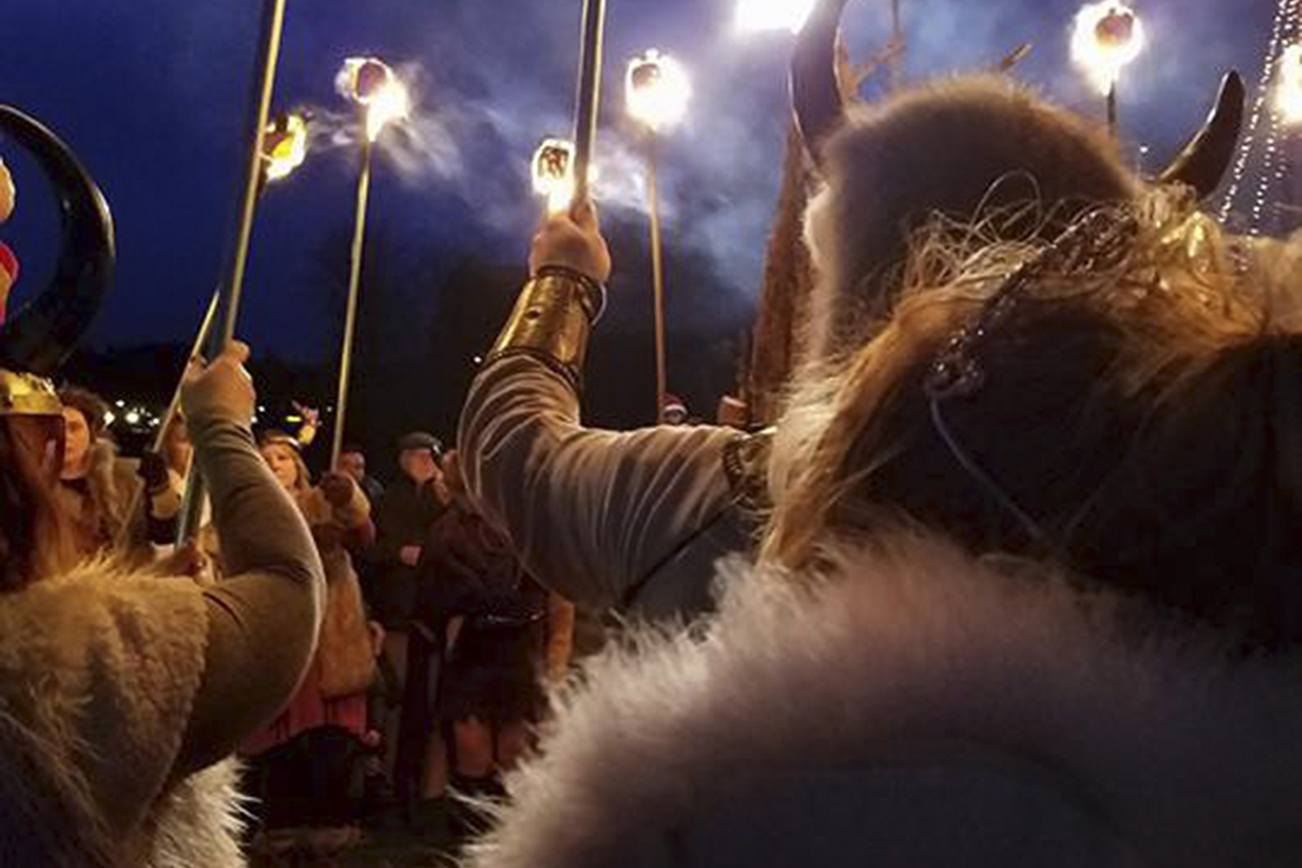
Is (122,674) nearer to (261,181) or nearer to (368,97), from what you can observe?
(261,181)

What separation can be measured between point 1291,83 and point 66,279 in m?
12.2

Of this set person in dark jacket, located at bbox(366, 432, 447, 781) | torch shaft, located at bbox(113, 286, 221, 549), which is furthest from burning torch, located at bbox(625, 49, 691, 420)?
torch shaft, located at bbox(113, 286, 221, 549)

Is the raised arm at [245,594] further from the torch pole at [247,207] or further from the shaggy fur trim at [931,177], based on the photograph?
the shaggy fur trim at [931,177]

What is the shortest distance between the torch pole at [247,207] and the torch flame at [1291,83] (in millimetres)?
10576

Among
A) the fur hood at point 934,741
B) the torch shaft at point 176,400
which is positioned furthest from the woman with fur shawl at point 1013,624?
the torch shaft at point 176,400

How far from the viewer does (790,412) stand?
151 cm

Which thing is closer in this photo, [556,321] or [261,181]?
[556,321]

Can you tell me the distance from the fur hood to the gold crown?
141cm

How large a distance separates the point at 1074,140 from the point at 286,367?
43604mm

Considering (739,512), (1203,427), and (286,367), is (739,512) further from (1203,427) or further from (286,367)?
(286,367)

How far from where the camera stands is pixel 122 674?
7.48 feet

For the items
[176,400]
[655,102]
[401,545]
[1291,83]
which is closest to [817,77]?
[176,400]

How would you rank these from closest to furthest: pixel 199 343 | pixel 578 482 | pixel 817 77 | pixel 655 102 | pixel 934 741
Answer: pixel 934 741, pixel 578 482, pixel 817 77, pixel 199 343, pixel 655 102

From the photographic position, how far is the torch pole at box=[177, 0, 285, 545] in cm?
353
